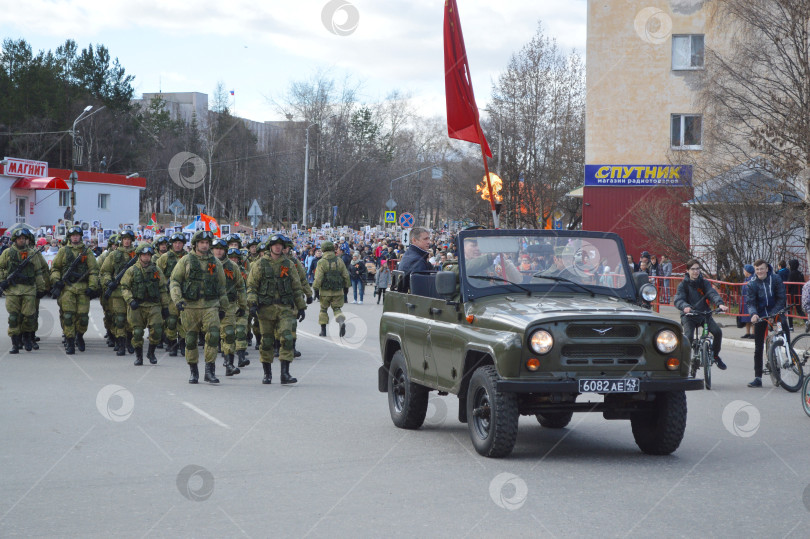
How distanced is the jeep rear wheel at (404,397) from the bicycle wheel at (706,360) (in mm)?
4948

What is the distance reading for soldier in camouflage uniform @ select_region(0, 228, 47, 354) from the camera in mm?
18422

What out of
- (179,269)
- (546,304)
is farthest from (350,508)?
(179,269)

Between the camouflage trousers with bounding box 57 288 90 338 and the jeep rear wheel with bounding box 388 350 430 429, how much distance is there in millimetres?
9404

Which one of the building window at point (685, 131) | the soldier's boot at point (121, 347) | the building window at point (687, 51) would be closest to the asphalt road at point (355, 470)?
the soldier's boot at point (121, 347)

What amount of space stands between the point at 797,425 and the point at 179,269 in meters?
7.64

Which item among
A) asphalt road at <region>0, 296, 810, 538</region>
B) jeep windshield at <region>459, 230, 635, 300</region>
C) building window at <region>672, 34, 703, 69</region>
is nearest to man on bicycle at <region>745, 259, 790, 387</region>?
asphalt road at <region>0, 296, 810, 538</region>

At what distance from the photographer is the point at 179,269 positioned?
14.0m

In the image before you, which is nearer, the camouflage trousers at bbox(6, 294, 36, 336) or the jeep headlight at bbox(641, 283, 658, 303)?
the jeep headlight at bbox(641, 283, 658, 303)

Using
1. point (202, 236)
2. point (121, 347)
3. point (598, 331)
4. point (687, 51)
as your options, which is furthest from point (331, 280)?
point (687, 51)

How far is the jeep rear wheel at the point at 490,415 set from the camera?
8.23 metres

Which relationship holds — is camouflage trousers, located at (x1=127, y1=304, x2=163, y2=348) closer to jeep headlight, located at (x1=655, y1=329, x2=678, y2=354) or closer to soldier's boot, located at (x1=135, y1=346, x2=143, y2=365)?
soldier's boot, located at (x1=135, y1=346, x2=143, y2=365)

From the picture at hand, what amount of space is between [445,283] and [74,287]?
1134 cm

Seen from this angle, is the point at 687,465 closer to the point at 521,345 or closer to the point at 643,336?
the point at 643,336

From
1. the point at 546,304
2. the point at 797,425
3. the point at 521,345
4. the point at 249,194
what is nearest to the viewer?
the point at 521,345
